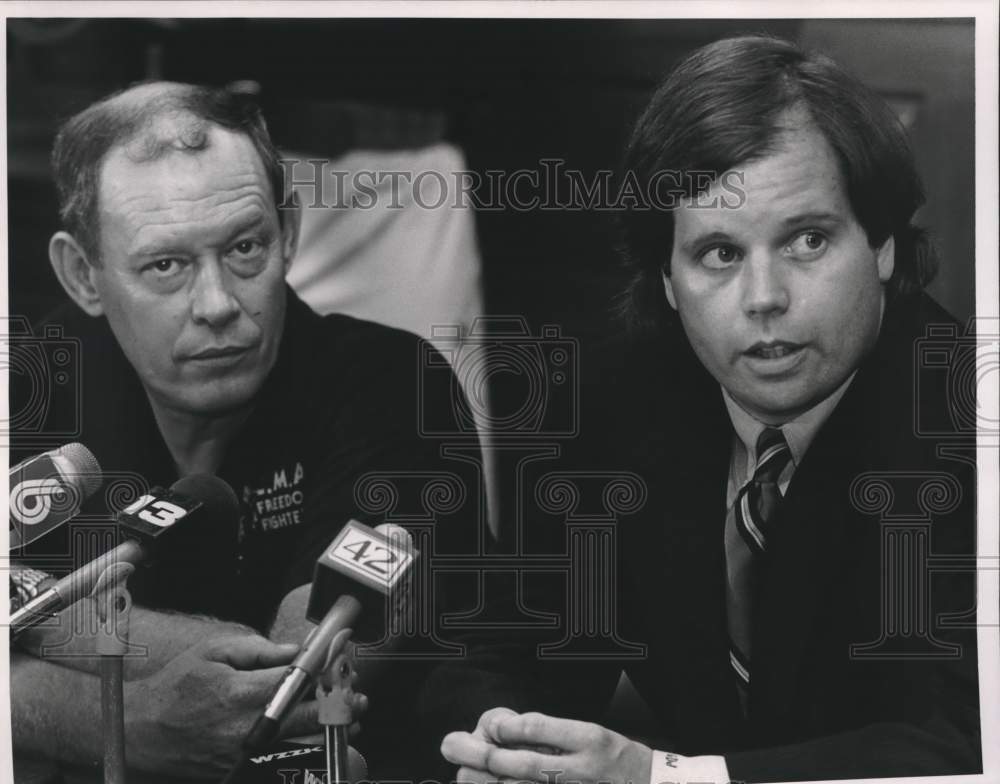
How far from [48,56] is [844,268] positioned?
1.86m

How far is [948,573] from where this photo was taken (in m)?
2.82

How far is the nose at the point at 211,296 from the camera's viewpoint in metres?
2.61

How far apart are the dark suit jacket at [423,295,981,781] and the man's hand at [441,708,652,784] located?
0.06m

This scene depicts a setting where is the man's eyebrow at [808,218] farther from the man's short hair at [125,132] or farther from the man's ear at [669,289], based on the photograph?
the man's short hair at [125,132]

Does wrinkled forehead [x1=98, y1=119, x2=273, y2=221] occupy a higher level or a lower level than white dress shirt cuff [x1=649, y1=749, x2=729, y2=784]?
higher

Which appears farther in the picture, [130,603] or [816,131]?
[816,131]

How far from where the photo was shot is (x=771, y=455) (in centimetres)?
275

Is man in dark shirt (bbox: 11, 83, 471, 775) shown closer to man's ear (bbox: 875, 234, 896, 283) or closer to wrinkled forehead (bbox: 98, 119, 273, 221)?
→ wrinkled forehead (bbox: 98, 119, 273, 221)

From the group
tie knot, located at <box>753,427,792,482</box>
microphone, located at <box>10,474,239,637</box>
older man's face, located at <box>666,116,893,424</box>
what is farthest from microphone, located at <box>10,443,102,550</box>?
tie knot, located at <box>753,427,792,482</box>

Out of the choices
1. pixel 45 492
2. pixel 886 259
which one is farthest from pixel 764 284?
pixel 45 492

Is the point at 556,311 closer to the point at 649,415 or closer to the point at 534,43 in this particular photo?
the point at 649,415

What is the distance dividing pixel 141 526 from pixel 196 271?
1.92ft

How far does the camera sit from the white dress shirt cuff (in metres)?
2.67

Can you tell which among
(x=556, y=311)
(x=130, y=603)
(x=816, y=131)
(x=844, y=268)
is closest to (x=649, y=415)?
(x=556, y=311)
